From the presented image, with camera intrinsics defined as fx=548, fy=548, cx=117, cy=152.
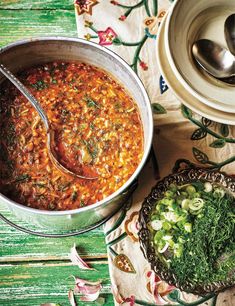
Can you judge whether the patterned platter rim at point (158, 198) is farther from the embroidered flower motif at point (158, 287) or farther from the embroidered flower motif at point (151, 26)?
the embroidered flower motif at point (151, 26)

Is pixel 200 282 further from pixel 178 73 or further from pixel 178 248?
pixel 178 73

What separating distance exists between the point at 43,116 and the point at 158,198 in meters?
0.46

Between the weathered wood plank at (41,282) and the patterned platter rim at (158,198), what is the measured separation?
0.60 ft

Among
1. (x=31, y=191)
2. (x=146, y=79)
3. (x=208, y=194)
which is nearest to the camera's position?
(x=31, y=191)

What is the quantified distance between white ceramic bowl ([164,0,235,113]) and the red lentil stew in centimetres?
21

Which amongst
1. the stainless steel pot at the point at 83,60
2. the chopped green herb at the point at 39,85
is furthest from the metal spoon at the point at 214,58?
the chopped green herb at the point at 39,85

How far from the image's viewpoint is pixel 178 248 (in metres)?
1.75

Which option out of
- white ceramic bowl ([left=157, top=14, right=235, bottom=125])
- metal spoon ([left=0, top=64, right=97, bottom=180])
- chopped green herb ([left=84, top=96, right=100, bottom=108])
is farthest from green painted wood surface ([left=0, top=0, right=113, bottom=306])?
white ceramic bowl ([left=157, top=14, right=235, bottom=125])

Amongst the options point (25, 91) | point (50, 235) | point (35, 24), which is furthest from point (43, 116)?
point (35, 24)

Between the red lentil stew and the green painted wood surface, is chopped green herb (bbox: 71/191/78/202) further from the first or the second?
the green painted wood surface

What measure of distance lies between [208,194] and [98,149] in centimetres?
40

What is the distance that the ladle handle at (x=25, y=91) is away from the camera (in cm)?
167

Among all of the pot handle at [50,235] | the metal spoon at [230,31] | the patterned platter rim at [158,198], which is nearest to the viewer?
the patterned platter rim at [158,198]

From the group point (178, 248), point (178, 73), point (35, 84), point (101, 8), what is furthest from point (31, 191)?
point (101, 8)
